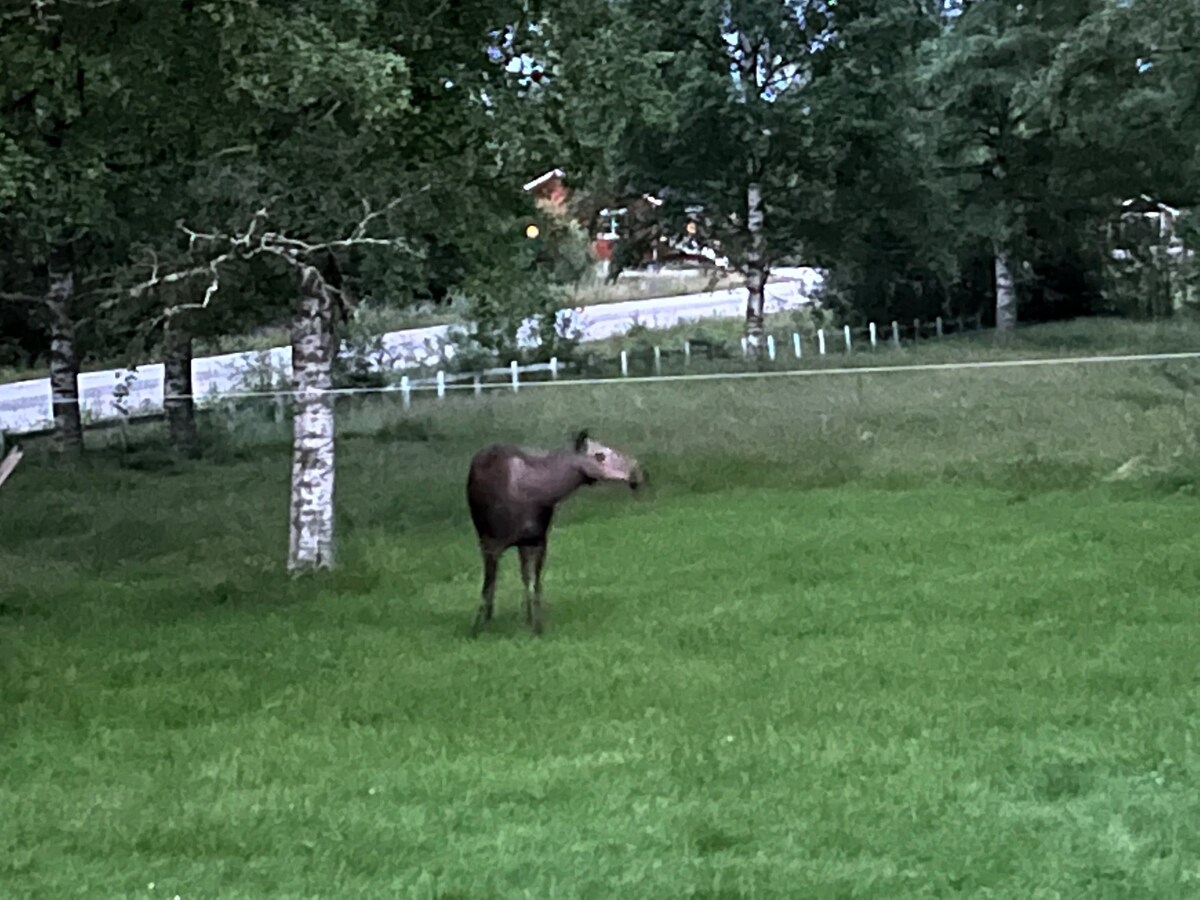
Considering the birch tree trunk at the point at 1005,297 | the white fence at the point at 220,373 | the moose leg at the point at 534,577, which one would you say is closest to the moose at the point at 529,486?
the moose leg at the point at 534,577

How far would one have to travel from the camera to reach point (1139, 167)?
1494 inches

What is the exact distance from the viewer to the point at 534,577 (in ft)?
33.2

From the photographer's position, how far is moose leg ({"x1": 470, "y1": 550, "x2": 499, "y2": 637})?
10.2 metres

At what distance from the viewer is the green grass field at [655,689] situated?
582cm

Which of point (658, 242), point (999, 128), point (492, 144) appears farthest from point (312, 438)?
point (999, 128)

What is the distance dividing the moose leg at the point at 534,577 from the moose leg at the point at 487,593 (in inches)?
7.1

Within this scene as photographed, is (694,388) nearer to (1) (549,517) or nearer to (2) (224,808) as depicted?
(1) (549,517)

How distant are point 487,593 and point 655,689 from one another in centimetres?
213

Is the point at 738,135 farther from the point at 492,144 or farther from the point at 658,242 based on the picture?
the point at 492,144

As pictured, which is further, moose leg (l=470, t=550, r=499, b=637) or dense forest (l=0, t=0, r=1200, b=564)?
dense forest (l=0, t=0, r=1200, b=564)

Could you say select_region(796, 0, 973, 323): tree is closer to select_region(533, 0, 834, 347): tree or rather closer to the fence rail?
select_region(533, 0, 834, 347): tree

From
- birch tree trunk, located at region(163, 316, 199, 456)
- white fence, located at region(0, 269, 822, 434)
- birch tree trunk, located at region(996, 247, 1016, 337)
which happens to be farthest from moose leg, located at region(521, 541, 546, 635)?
birch tree trunk, located at region(996, 247, 1016, 337)

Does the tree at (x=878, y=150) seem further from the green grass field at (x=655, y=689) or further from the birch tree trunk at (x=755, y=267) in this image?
the green grass field at (x=655, y=689)

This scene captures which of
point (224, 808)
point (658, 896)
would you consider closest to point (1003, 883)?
point (658, 896)
